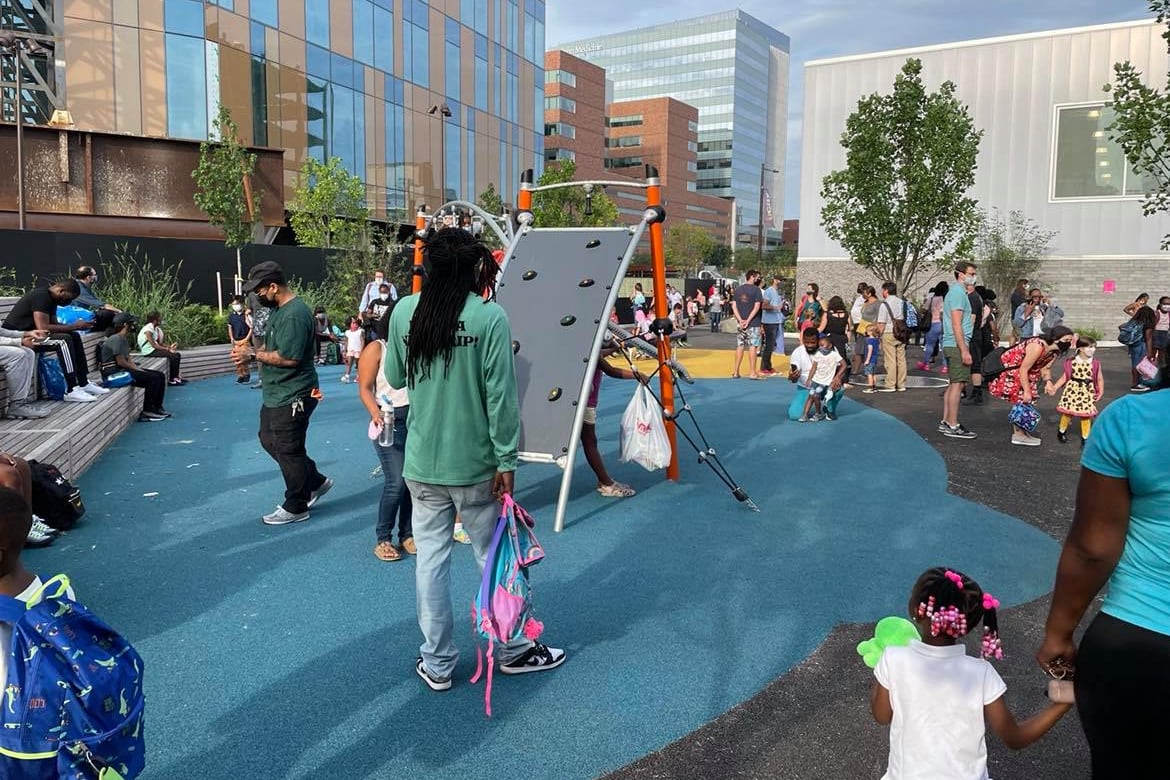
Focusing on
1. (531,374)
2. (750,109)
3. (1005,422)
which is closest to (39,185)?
(531,374)

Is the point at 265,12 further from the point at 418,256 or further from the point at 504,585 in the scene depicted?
the point at 504,585

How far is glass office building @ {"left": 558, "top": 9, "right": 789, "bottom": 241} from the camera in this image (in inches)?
5423

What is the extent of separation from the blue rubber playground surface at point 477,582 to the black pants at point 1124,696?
190 centimetres

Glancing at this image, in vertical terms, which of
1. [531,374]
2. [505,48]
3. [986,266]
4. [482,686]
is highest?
[505,48]

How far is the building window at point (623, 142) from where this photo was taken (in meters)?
120

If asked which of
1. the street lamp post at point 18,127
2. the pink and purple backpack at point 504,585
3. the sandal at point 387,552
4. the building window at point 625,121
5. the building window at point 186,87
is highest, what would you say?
the building window at point 625,121

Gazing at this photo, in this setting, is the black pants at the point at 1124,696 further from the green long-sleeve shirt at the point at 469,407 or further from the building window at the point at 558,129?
the building window at the point at 558,129

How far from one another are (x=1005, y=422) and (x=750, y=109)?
14304cm

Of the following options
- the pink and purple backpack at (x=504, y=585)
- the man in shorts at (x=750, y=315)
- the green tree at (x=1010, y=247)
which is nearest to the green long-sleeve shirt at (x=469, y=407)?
the pink and purple backpack at (x=504, y=585)

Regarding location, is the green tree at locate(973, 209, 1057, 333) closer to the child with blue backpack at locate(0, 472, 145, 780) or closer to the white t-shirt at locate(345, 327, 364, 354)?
the white t-shirt at locate(345, 327, 364, 354)

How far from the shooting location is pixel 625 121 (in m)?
121

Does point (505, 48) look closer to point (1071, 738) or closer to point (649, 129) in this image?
point (1071, 738)

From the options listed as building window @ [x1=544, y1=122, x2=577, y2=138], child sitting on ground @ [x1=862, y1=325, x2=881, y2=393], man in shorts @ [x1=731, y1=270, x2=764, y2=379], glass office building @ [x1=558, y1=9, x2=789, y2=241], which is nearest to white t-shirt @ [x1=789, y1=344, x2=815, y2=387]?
child sitting on ground @ [x1=862, y1=325, x2=881, y2=393]

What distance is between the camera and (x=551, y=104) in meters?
94.2
